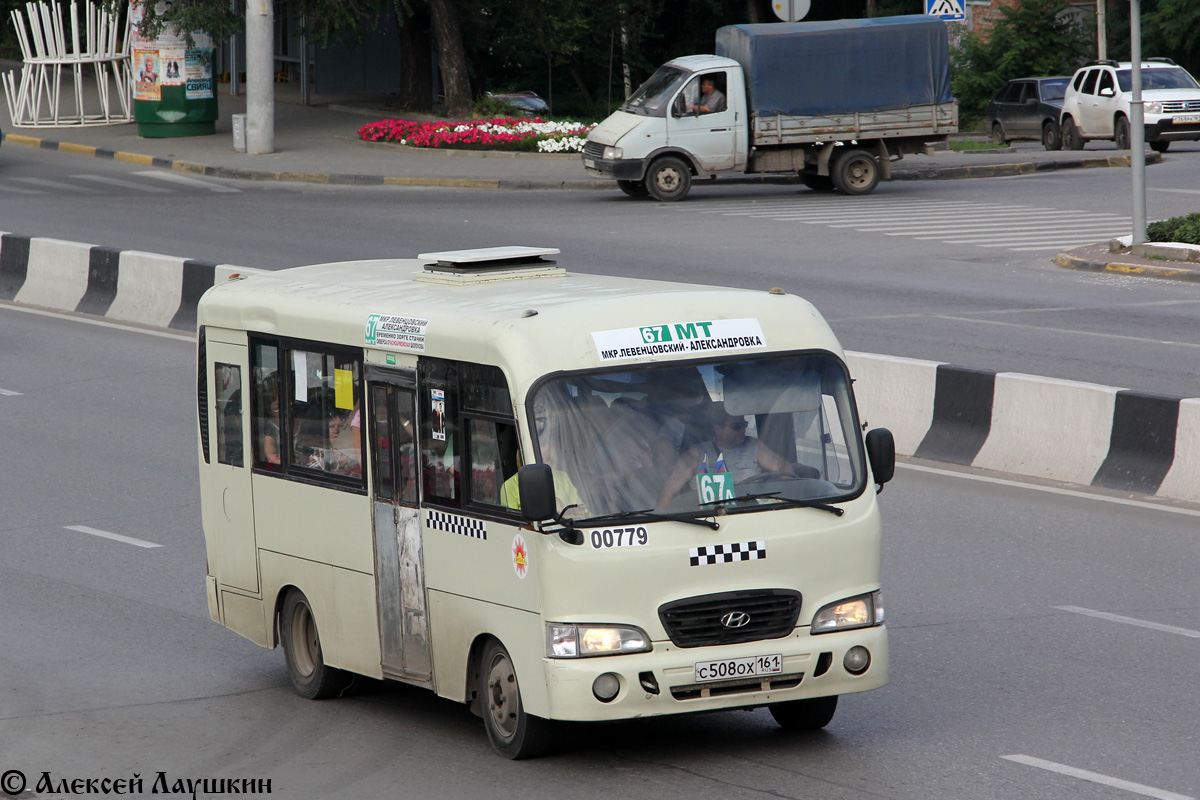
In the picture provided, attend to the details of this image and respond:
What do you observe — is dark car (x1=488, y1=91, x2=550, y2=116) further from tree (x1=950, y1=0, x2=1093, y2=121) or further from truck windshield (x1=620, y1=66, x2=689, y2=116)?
tree (x1=950, y1=0, x2=1093, y2=121)

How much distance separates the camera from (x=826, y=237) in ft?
78.9

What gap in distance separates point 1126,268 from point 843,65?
351 inches

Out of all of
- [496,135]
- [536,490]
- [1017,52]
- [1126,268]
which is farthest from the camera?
[1017,52]

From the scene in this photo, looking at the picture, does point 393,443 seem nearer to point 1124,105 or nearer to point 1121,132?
point 1124,105

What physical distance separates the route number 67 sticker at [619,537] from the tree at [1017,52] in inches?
1865

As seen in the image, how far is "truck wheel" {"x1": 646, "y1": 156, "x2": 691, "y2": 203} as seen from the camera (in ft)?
93.7

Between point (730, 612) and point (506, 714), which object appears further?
point (506, 714)

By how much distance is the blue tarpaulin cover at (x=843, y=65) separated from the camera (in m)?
28.5

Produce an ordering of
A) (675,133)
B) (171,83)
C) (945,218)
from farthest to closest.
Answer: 1. (171,83)
2. (675,133)
3. (945,218)

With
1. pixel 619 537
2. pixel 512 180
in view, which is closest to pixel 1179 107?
pixel 512 180

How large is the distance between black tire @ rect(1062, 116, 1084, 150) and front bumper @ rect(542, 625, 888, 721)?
115 feet

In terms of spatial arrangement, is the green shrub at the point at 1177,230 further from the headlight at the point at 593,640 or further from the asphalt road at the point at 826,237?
the headlight at the point at 593,640

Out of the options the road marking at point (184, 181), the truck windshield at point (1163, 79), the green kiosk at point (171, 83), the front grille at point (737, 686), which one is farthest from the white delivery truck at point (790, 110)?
the front grille at point (737, 686)

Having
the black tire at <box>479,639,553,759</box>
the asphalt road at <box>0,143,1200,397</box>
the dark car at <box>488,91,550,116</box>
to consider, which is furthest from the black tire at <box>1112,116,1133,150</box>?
the black tire at <box>479,639,553,759</box>
